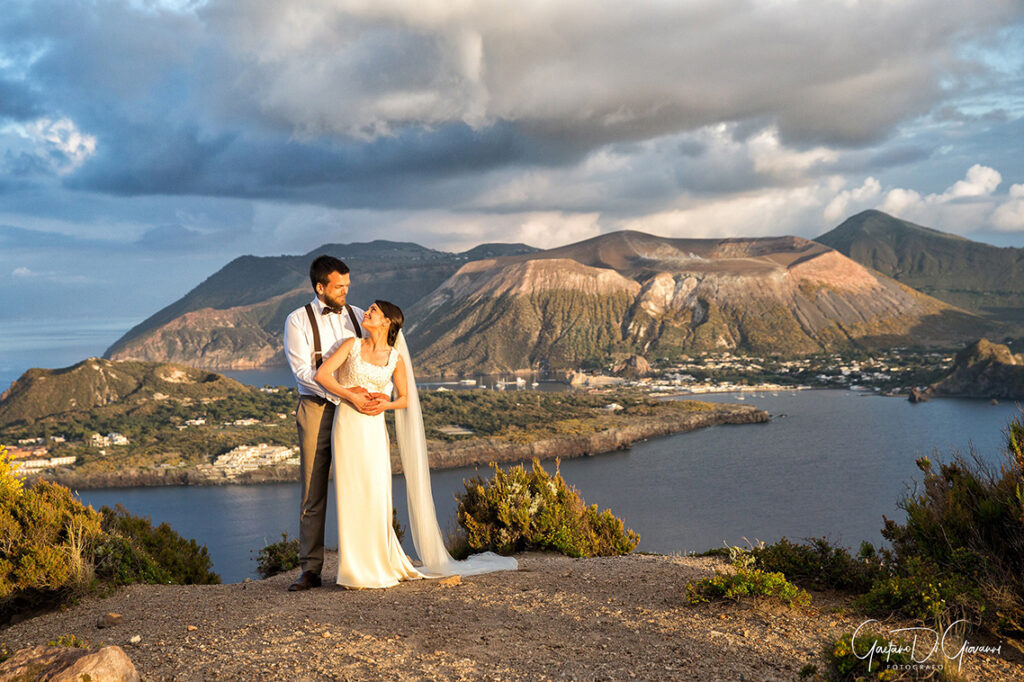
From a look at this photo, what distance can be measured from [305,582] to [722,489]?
2510 inches

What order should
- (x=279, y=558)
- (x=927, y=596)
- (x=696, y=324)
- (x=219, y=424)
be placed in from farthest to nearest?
1. (x=696, y=324)
2. (x=219, y=424)
3. (x=279, y=558)
4. (x=927, y=596)

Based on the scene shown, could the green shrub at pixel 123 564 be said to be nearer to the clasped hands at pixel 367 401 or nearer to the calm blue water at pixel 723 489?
the clasped hands at pixel 367 401

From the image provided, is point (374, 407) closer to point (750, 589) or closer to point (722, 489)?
point (750, 589)

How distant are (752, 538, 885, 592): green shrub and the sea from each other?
33.1 m

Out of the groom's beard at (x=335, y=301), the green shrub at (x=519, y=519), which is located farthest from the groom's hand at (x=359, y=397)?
the green shrub at (x=519, y=519)

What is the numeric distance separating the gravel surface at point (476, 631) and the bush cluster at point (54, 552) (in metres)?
0.32

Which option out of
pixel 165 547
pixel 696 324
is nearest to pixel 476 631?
pixel 165 547

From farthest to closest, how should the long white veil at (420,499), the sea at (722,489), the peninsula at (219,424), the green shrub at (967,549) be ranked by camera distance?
the peninsula at (219,424)
the sea at (722,489)
the long white veil at (420,499)
the green shrub at (967,549)

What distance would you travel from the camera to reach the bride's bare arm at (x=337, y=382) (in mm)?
6277

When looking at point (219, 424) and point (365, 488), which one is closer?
point (365, 488)

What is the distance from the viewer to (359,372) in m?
6.46

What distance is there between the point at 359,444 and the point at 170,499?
70.4 m

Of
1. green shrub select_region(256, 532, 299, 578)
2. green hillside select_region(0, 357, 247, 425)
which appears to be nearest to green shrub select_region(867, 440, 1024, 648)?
green shrub select_region(256, 532, 299, 578)

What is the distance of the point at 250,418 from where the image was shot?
326 feet
